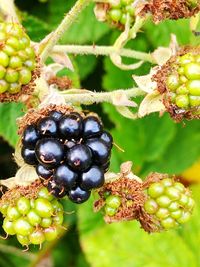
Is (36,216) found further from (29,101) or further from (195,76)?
(195,76)

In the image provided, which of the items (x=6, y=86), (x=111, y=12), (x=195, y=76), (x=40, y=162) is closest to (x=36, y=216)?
(x=40, y=162)

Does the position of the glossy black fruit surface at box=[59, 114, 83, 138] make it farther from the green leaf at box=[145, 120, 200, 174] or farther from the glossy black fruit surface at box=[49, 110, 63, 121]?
the green leaf at box=[145, 120, 200, 174]

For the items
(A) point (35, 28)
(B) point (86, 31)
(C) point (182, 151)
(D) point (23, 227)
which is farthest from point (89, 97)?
(C) point (182, 151)

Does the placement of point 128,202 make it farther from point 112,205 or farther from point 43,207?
point 43,207

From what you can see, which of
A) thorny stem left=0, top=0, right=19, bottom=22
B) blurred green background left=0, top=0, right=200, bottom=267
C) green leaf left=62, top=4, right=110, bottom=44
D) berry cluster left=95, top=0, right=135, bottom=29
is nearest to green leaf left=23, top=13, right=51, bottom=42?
blurred green background left=0, top=0, right=200, bottom=267

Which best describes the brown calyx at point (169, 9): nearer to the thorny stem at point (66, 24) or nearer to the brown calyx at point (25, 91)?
the thorny stem at point (66, 24)

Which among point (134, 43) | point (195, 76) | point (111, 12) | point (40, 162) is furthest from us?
point (134, 43)
